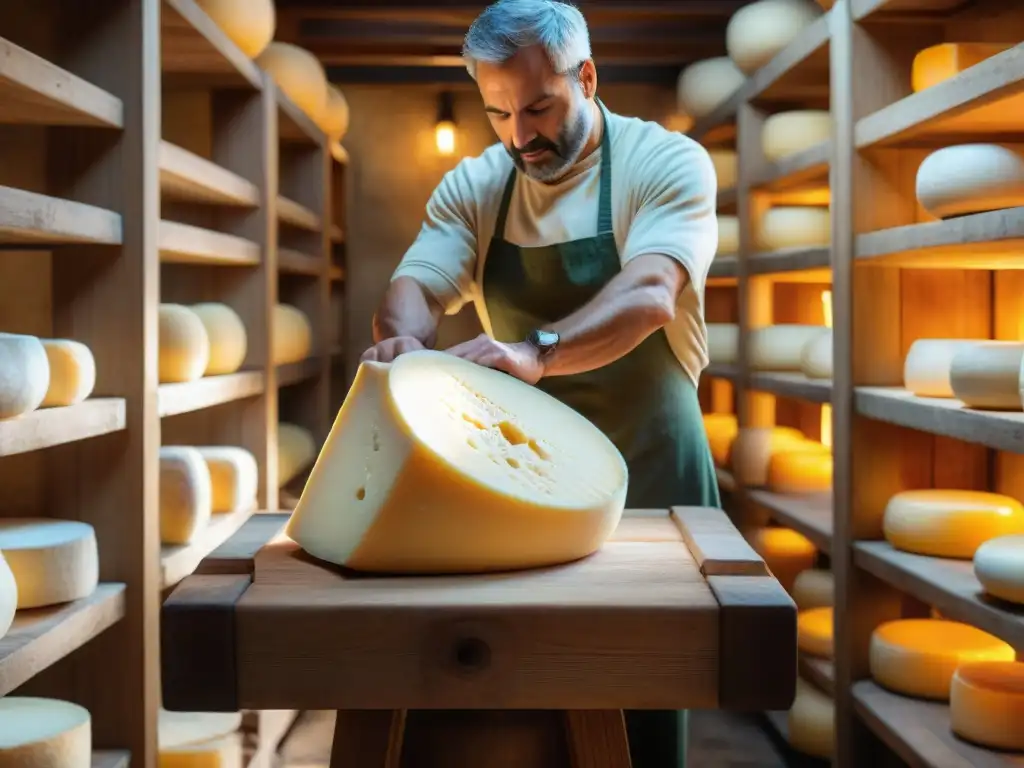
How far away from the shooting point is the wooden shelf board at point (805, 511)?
3.24 m

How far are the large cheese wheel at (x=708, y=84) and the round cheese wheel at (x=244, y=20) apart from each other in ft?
6.05

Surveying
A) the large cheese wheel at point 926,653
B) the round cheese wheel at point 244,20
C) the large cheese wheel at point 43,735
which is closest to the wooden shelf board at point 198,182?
the round cheese wheel at point 244,20

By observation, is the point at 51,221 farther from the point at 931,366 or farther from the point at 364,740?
the point at 931,366

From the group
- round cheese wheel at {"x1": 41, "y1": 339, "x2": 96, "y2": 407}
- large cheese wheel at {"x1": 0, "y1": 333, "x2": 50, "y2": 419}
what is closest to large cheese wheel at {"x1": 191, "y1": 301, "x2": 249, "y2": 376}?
round cheese wheel at {"x1": 41, "y1": 339, "x2": 96, "y2": 407}

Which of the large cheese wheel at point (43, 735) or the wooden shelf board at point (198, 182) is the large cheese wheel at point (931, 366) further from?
the large cheese wheel at point (43, 735)

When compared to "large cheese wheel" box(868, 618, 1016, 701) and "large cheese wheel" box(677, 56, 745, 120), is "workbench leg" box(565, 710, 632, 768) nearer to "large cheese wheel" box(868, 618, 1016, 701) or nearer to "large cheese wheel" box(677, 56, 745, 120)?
"large cheese wheel" box(868, 618, 1016, 701)

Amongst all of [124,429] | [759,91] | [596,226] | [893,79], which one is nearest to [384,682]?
[596,226]

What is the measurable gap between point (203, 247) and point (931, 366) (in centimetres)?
173

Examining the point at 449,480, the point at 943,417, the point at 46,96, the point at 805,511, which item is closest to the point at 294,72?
the point at 46,96

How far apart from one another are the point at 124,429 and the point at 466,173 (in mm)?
877

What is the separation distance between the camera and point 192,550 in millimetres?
2742

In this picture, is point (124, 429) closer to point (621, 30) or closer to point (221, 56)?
point (221, 56)

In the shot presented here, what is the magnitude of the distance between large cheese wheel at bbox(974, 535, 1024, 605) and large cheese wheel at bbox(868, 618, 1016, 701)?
1.38ft

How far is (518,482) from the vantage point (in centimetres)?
130
